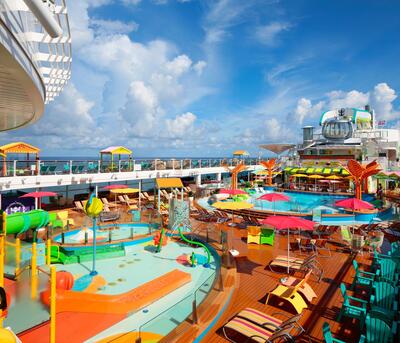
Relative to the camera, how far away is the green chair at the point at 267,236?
11.5m

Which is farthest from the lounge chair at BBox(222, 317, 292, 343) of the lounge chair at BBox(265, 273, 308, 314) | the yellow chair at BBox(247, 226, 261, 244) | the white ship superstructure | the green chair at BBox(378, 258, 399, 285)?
the yellow chair at BBox(247, 226, 261, 244)

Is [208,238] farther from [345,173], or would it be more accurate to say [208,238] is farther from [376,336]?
[345,173]

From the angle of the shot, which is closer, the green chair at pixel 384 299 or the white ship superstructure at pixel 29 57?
the white ship superstructure at pixel 29 57

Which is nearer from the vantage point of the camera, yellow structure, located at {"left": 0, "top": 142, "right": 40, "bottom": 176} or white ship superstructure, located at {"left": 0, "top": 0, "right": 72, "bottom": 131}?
white ship superstructure, located at {"left": 0, "top": 0, "right": 72, "bottom": 131}

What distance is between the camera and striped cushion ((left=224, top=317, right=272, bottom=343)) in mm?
5000

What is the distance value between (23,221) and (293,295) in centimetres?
1071

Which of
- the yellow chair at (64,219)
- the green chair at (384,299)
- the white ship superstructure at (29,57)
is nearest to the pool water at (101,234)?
the yellow chair at (64,219)

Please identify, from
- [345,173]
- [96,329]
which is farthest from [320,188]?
[96,329]

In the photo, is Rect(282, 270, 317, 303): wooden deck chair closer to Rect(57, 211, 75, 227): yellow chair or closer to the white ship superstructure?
the white ship superstructure

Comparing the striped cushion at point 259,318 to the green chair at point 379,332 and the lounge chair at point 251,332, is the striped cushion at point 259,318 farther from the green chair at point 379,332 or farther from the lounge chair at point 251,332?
the green chair at point 379,332

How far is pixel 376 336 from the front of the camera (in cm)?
461

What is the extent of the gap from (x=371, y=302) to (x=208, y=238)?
6750 mm

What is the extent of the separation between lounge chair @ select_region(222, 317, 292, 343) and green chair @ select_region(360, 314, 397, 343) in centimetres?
A: 127

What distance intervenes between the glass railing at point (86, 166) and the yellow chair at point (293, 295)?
53.7 ft
